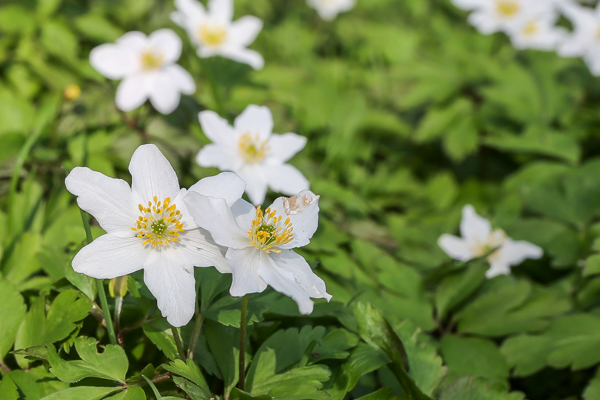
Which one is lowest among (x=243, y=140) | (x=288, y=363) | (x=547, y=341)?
(x=547, y=341)

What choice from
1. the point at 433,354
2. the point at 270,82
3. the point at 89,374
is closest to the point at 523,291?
the point at 433,354

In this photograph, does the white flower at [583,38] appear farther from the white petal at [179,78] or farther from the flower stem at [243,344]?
the flower stem at [243,344]

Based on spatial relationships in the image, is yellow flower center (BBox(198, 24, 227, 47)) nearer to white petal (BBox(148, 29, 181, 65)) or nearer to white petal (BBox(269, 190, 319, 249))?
white petal (BBox(148, 29, 181, 65))

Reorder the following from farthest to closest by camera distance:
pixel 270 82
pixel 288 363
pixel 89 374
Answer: pixel 270 82 < pixel 288 363 < pixel 89 374

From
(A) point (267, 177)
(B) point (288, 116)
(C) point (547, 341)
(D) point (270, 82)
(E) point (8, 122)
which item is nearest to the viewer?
(C) point (547, 341)

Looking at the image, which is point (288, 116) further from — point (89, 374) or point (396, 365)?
point (89, 374)

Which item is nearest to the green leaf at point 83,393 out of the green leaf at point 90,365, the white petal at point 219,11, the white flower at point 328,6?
the green leaf at point 90,365
